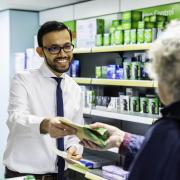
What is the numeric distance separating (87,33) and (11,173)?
2.25 meters

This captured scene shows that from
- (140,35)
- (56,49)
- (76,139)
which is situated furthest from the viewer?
(140,35)

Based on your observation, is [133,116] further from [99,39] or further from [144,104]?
[99,39]

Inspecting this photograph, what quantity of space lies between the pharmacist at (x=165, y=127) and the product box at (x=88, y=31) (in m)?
3.15

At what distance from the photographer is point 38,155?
2553 mm

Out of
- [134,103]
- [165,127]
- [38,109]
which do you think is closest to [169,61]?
[165,127]

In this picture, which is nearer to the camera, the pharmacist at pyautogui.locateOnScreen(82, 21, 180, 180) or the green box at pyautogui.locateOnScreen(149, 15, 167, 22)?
the pharmacist at pyautogui.locateOnScreen(82, 21, 180, 180)

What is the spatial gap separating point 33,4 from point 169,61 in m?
4.34

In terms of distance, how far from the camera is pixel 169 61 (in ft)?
3.79

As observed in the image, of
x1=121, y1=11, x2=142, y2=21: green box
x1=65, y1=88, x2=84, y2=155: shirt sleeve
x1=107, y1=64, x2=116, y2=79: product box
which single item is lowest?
x1=65, y1=88, x2=84, y2=155: shirt sleeve

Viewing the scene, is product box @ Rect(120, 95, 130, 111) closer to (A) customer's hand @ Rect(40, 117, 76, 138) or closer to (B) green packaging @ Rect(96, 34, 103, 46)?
(B) green packaging @ Rect(96, 34, 103, 46)

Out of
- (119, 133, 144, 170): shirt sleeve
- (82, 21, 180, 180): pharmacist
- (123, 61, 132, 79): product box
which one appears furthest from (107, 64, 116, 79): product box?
(82, 21, 180, 180): pharmacist

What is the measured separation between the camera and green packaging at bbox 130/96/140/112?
149 inches

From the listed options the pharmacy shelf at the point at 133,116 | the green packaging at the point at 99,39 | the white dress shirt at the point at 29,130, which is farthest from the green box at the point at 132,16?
the white dress shirt at the point at 29,130

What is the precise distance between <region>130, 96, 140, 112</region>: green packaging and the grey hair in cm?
260
